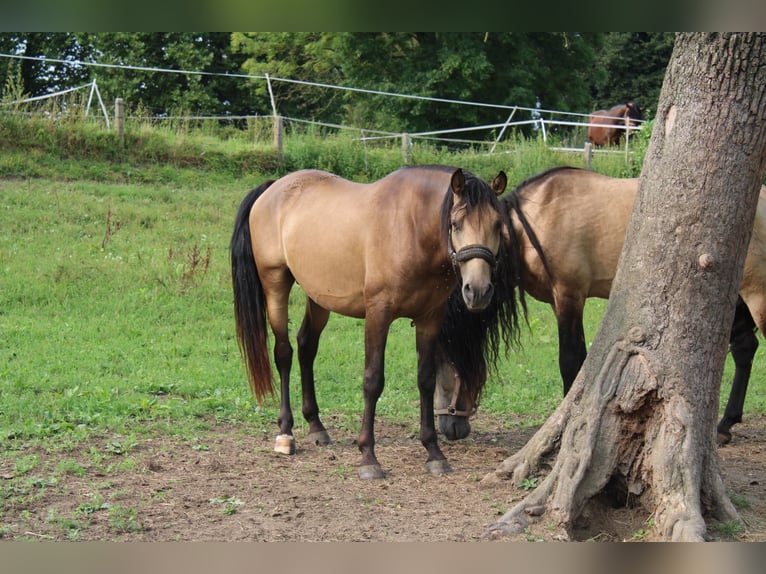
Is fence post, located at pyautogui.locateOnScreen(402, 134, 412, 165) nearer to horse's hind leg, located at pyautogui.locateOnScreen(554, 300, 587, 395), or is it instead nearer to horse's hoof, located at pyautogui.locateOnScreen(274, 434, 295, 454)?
horse's hind leg, located at pyautogui.locateOnScreen(554, 300, 587, 395)

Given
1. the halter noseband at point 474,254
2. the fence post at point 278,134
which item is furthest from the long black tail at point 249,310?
the fence post at point 278,134

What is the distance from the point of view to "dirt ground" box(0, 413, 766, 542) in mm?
4070

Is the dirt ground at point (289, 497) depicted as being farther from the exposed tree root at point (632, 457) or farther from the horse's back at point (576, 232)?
the horse's back at point (576, 232)

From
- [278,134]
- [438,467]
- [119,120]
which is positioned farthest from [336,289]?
[119,120]

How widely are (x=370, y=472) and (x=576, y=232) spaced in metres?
2.73

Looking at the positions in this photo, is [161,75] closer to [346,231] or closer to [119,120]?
Result: [119,120]

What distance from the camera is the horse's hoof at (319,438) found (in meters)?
6.22

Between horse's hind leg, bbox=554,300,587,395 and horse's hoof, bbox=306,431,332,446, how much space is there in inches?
76.2

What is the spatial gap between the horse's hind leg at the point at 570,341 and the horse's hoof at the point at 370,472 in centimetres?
188

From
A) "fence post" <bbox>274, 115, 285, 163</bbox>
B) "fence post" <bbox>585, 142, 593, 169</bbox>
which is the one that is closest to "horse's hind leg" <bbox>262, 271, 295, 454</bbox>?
"fence post" <bbox>274, 115, 285, 163</bbox>

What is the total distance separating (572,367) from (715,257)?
8.33 ft

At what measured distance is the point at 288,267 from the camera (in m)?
6.30

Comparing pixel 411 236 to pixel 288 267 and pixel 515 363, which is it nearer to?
pixel 288 267

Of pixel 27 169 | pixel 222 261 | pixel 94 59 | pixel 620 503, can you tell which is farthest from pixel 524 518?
pixel 94 59
